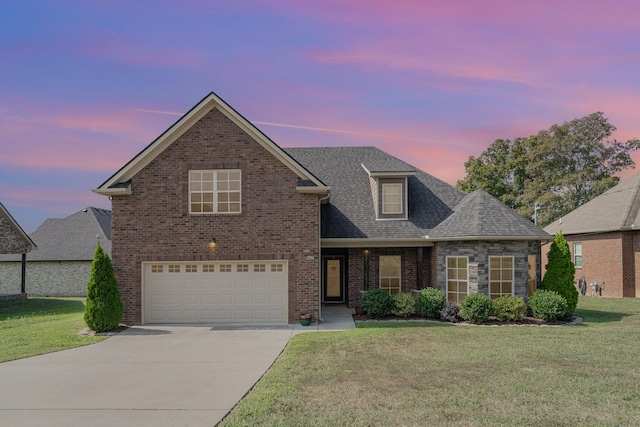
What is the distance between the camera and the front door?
21.8 meters

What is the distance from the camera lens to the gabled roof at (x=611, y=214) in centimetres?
2520

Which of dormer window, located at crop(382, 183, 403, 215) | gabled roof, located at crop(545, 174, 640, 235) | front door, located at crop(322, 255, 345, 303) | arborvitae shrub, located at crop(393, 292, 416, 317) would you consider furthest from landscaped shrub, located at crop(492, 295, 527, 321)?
gabled roof, located at crop(545, 174, 640, 235)

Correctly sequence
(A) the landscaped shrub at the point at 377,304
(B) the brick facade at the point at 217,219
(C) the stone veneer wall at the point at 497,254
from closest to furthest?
(B) the brick facade at the point at 217,219, (C) the stone veneer wall at the point at 497,254, (A) the landscaped shrub at the point at 377,304

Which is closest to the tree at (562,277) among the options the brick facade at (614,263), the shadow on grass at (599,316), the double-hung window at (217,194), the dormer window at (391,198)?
the shadow on grass at (599,316)

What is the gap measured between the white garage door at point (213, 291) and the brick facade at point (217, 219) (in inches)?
15.2

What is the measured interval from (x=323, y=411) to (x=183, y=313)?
1047 centimetres

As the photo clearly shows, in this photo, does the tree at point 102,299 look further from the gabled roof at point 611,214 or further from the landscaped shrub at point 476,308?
the gabled roof at point 611,214

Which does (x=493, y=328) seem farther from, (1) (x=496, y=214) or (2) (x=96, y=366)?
(2) (x=96, y=366)

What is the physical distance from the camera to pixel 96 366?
1040 centimetres

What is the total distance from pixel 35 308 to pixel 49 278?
847cm

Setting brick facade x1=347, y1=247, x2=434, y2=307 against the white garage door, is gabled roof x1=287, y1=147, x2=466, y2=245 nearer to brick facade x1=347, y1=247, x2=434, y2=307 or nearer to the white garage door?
brick facade x1=347, y1=247, x2=434, y2=307

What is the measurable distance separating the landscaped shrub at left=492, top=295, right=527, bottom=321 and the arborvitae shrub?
2780 millimetres

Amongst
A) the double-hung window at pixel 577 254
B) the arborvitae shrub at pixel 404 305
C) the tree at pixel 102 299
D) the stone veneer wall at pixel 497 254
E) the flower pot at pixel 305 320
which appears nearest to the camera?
the tree at pixel 102 299

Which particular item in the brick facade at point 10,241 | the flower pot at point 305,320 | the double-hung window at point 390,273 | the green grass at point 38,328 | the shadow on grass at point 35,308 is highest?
the brick facade at point 10,241
